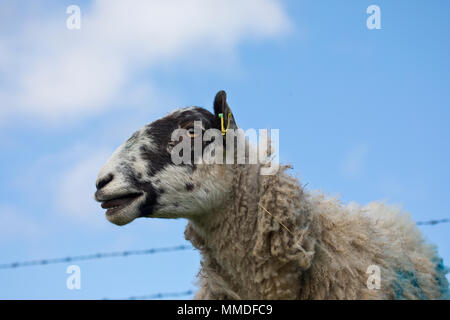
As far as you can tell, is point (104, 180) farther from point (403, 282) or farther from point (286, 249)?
point (403, 282)

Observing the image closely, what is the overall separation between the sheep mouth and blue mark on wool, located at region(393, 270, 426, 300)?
1970 mm

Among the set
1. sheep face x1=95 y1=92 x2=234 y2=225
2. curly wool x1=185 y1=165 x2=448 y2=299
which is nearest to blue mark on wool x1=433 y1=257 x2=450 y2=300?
curly wool x1=185 y1=165 x2=448 y2=299

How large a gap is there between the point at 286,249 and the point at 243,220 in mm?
393

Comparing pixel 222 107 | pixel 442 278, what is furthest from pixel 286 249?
pixel 442 278

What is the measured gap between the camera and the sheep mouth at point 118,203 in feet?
13.8

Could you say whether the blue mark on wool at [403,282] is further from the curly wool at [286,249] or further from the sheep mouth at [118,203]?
the sheep mouth at [118,203]

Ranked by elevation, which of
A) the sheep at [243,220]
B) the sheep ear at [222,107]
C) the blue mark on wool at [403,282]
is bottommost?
the blue mark on wool at [403,282]

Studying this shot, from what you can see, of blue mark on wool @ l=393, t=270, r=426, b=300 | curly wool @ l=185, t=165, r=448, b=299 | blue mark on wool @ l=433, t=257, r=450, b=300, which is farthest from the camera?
blue mark on wool @ l=433, t=257, r=450, b=300

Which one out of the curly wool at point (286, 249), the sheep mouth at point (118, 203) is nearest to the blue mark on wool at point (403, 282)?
the curly wool at point (286, 249)

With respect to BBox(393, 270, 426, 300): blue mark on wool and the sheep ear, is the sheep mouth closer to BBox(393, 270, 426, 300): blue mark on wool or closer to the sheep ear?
the sheep ear

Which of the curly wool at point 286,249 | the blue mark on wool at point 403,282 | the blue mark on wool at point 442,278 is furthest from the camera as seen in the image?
the blue mark on wool at point 442,278

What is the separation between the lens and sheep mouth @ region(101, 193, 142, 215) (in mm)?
4191
